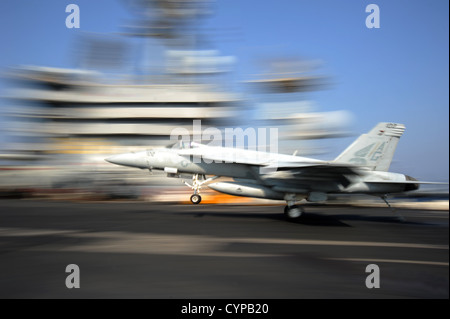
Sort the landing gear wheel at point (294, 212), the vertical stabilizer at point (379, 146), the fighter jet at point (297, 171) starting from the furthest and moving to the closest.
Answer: the vertical stabilizer at point (379, 146), the landing gear wheel at point (294, 212), the fighter jet at point (297, 171)

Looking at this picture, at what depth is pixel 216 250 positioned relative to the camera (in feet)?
24.2

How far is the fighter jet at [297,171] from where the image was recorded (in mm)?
12062

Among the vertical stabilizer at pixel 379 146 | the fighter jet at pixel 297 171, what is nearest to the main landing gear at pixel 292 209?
the fighter jet at pixel 297 171

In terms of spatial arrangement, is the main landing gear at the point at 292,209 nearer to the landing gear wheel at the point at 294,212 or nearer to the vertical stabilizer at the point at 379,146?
the landing gear wheel at the point at 294,212

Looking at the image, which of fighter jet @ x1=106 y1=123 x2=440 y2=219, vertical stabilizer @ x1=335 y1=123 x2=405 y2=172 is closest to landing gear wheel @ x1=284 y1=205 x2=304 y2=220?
fighter jet @ x1=106 y1=123 x2=440 y2=219

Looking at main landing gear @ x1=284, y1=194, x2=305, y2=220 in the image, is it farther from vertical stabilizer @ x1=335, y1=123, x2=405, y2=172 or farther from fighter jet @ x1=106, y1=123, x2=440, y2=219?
vertical stabilizer @ x1=335, y1=123, x2=405, y2=172

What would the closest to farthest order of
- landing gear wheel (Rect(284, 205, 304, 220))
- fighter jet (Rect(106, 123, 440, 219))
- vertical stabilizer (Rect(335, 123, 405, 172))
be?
fighter jet (Rect(106, 123, 440, 219)) → landing gear wheel (Rect(284, 205, 304, 220)) → vertical stabilizer (Rect(335, 123, 405, 172))

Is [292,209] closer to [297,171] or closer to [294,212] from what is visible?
[294,212]

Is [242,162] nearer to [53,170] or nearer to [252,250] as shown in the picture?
[252,250]

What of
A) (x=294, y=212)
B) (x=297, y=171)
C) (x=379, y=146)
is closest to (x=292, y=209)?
(x=294, y=212)

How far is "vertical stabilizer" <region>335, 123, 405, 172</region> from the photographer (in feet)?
41.3

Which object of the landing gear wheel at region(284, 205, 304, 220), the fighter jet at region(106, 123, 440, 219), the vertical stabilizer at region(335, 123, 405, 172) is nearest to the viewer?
the fighter jet at region(106, 123, 440, 219)

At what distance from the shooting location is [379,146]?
12.6 metres

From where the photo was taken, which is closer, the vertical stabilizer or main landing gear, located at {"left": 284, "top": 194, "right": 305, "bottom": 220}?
main landing gear, located at {"left": 284, "top": 194, "right": 305, "bottom": 220}
